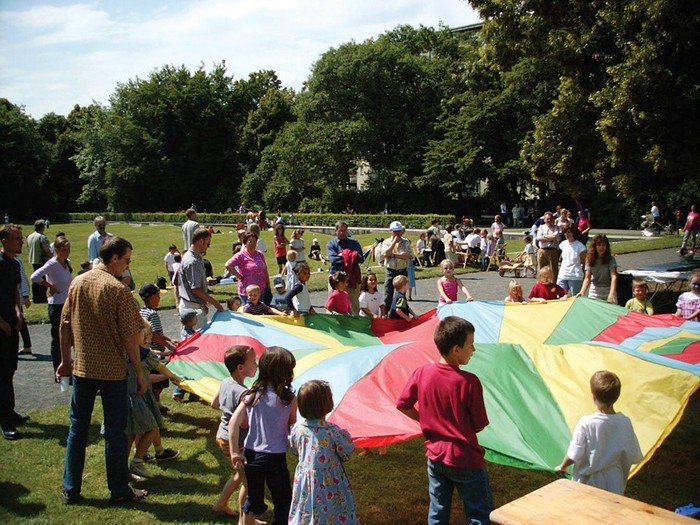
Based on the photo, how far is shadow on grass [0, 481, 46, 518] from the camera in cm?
473

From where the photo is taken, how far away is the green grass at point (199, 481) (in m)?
4.79

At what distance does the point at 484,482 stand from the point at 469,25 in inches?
2336

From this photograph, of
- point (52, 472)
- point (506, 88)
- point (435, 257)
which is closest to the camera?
point (52, 472)

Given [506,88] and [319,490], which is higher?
[506,88]

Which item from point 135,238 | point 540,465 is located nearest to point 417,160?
point 135,238

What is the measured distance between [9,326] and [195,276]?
194 cm

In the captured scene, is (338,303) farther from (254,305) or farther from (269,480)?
(269,480)

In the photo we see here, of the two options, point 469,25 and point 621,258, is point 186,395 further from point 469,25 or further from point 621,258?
point 469,25

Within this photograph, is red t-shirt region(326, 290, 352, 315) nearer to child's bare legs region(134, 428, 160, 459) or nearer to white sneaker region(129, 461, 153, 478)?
child's bare legs region(134, 428, 160, 459)

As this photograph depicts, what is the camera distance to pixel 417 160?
42188 millimetres

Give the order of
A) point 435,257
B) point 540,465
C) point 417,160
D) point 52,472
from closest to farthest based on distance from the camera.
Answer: point 540,465, point 52,472, point 435,257, point 417,160

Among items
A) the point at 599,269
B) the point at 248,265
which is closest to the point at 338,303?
the point at 248,265

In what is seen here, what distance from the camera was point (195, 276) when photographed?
7.18m

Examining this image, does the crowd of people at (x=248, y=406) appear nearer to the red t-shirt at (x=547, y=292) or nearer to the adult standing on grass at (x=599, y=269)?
Answer: the adult standing on grass at (x=599, y=269)
